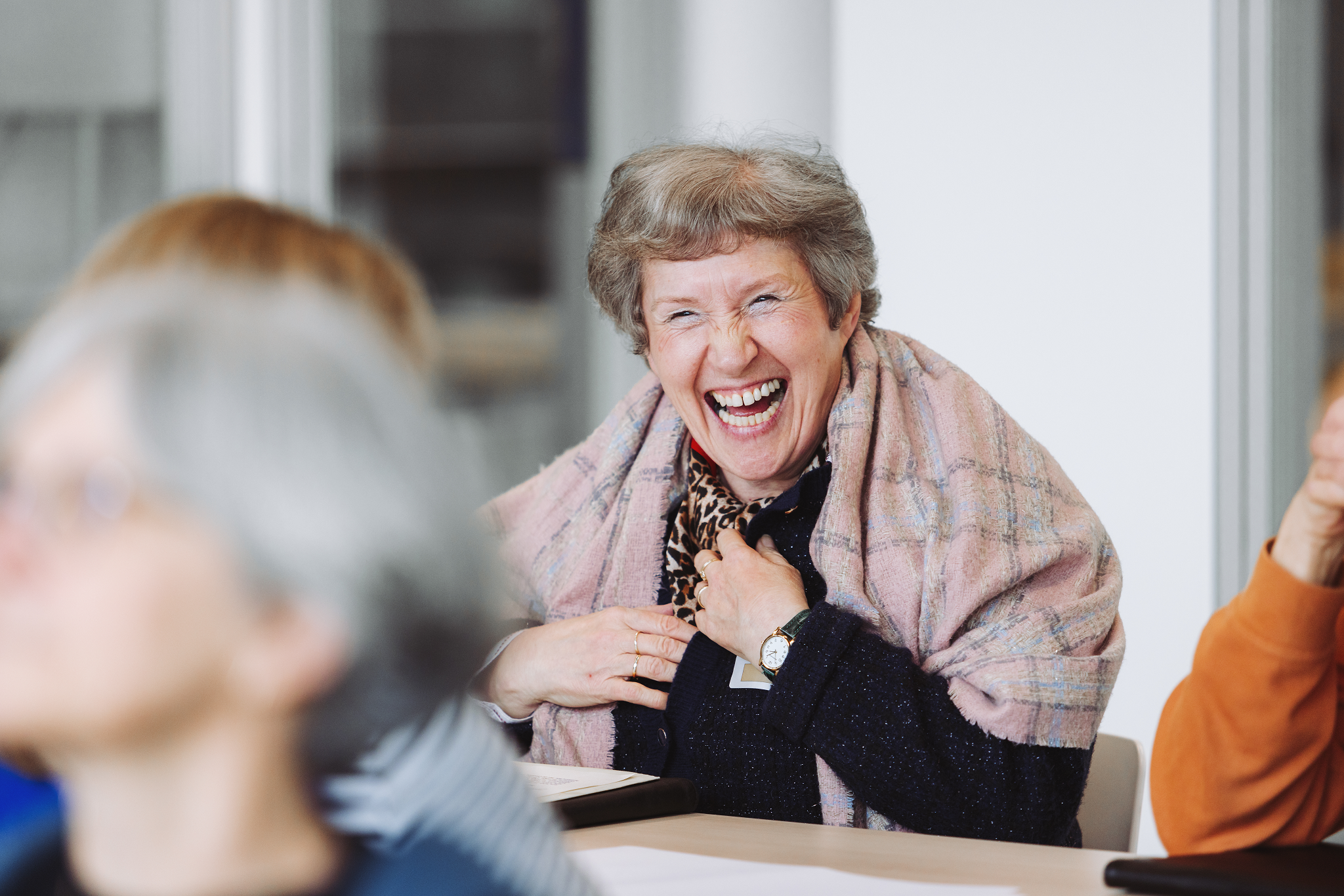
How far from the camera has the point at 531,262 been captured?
3.49 meters

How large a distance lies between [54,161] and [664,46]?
5.26ft

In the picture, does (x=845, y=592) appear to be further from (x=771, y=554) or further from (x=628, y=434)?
(x=628, y=434)

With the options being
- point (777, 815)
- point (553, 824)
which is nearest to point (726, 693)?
point (777, 815)

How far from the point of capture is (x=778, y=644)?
1427 millimetres

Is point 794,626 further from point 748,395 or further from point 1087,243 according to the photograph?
point 1087,243

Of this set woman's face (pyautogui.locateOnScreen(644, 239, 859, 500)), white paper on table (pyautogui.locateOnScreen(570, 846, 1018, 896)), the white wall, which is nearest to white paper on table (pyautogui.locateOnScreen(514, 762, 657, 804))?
white paper on table (pyautogui.locateOnScreen(570, 846, 1018, 896))

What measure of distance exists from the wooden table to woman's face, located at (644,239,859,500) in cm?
57

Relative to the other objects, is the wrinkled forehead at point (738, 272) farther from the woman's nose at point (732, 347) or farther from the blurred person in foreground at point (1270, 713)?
the blurred person in foreground at point (1270, 713)

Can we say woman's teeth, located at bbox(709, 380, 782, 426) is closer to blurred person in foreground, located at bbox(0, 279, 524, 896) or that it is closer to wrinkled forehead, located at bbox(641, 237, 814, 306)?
wrinkled forehead, located at bbox(641, 237, 814, 306)

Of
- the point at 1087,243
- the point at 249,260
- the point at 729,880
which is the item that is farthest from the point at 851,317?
the point at 249,260

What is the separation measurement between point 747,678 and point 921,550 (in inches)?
10.2

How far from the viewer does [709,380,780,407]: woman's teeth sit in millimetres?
1641

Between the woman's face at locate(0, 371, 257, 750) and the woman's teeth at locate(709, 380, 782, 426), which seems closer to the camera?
the woman's face at locate(0, 371, 257, 750)

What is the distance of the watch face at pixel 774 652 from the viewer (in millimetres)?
1423
